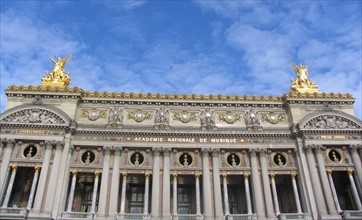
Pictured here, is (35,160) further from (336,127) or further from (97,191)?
(336,127)

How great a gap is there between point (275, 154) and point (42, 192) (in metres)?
20.9

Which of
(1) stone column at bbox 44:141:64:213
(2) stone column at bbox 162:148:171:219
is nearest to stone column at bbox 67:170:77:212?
(1) stone column at bbox 44:141:64:213

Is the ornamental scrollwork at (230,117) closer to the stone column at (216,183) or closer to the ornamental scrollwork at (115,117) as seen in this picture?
the stone column at (216,183)

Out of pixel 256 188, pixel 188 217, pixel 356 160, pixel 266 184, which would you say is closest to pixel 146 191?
pixel 188 217

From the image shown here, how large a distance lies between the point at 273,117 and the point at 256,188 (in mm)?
7921

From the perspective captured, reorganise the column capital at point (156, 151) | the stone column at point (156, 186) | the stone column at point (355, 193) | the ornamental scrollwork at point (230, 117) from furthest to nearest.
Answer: the ornamental scrollwork at point (230, 117)
the column capital at point (156, 151)
the stone column at point (355, 193)
the stone column at point (156, 186)

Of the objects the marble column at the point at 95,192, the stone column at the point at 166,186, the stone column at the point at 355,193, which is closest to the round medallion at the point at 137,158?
the stone column at the point at 166,186

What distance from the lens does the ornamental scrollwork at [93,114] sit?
36.2m

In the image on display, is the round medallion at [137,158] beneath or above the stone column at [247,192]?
above

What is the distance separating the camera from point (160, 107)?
122 ft

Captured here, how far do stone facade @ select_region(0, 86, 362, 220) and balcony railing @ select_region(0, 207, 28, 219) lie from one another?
35.2 inches

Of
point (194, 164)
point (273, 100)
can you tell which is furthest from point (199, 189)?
point (273, 100)

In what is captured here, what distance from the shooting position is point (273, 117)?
1464 inches

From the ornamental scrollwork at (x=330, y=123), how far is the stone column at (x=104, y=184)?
60.7 feet
